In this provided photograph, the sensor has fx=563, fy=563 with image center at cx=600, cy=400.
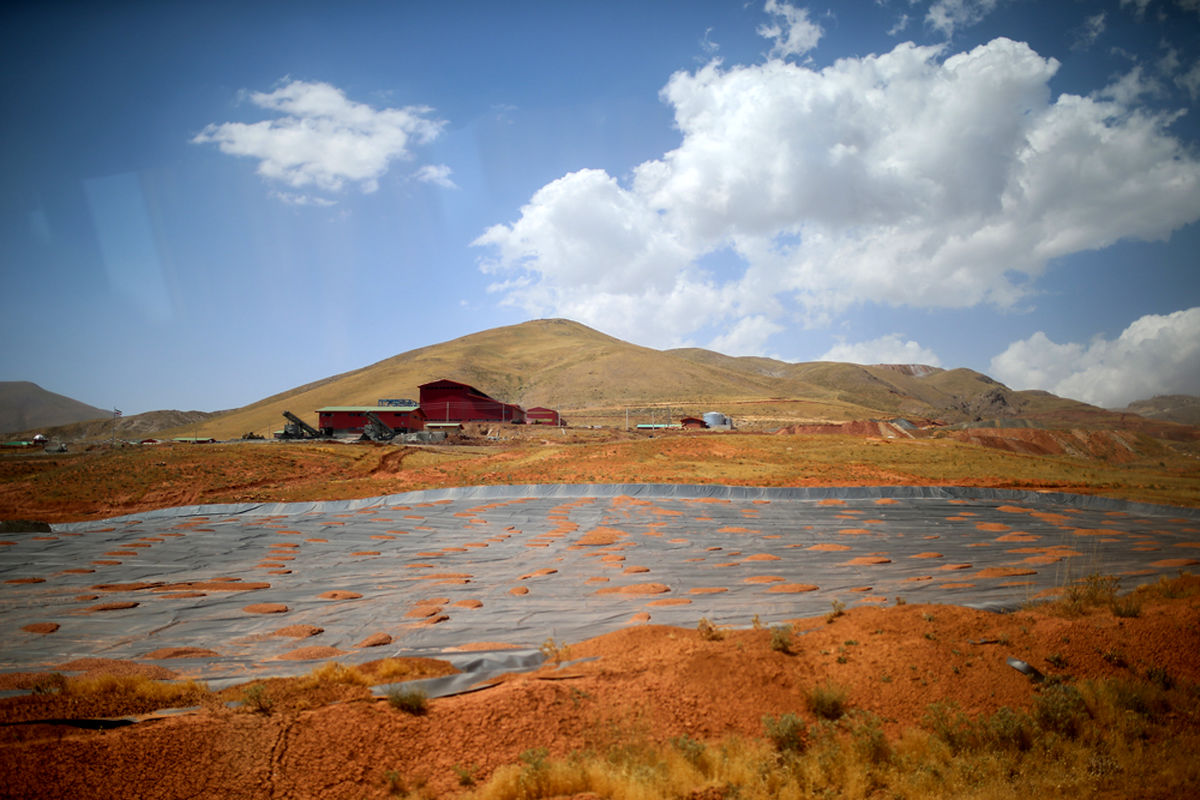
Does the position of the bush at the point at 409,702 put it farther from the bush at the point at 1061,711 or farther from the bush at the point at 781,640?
the bush at the point at 1061,711

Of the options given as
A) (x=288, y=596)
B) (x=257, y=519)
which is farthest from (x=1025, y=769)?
(x=257, y=519)

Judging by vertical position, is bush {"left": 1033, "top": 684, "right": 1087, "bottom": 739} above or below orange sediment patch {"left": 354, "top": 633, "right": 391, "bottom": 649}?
below

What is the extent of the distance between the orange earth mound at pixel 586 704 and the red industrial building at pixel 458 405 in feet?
216

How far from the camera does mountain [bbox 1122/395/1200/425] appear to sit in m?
158

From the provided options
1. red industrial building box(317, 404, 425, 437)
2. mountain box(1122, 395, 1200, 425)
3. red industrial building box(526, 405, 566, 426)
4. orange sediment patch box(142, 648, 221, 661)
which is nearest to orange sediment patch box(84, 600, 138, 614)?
orange sediment patch box(142, 648, 221, 661)

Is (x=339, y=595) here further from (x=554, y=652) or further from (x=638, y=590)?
(x=638, y=590)

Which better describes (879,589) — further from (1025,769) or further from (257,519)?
(257,519)

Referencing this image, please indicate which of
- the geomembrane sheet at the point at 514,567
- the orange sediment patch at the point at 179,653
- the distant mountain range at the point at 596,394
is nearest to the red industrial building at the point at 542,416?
the distant mountain range at the point at 596,394

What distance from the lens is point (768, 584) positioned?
10.2 meters

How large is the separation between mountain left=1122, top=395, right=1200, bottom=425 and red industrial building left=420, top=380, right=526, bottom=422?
579ft

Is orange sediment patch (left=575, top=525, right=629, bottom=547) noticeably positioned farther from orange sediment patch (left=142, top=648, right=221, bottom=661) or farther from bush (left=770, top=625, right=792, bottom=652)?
orange sediment patch (left=142, top=648, right=221, bottom=661)

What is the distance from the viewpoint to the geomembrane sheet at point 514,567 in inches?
305

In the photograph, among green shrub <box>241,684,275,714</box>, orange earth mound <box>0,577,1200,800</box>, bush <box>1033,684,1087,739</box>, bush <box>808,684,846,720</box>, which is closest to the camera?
orange earth mound <box>0,577,1200,800</box>

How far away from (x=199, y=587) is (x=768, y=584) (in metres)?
10.2
